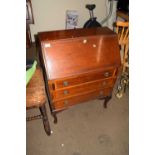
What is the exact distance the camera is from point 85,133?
5.47 feet

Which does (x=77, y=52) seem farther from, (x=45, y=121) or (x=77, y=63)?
(x=45, y=121)

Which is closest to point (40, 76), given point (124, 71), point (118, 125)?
point (118, 125)

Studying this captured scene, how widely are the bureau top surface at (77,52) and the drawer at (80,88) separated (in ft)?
0.54

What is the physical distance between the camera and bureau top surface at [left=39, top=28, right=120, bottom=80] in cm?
137

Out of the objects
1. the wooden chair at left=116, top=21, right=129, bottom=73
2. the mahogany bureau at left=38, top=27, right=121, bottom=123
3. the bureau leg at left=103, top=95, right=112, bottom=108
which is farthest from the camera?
the wooden chair at left=116, top=21, right=129, bottom=73

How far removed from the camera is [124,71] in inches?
89.0

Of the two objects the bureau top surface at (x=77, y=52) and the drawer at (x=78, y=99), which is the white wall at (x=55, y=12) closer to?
the bureau top surface at (x=77, y=52)

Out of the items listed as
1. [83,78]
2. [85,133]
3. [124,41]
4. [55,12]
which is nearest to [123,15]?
[124,41]

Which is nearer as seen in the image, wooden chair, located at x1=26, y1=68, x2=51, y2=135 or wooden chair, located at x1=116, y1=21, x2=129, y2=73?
wooden chair, located at x1=26, y1=68, x2=51, y2=135

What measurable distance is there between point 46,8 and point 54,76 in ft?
7.19

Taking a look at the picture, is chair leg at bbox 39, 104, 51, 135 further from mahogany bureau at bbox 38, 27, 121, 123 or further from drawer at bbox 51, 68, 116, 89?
drawer at bbox 51, 68, 116, 89

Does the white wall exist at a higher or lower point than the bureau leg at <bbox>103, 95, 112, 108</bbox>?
higher

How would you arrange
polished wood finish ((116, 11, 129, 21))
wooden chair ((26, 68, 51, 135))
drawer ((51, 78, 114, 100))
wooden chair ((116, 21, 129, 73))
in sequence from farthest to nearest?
polished wood finish ((116, 11, 129, 21)) < wooden chair ((116, 21, 129, 73)) < drawer ((51, 78, 114, 100)) < wooden chair ((26, 68, 51, 135))

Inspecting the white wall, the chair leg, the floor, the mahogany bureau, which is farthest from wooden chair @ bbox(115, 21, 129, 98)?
the white wall
